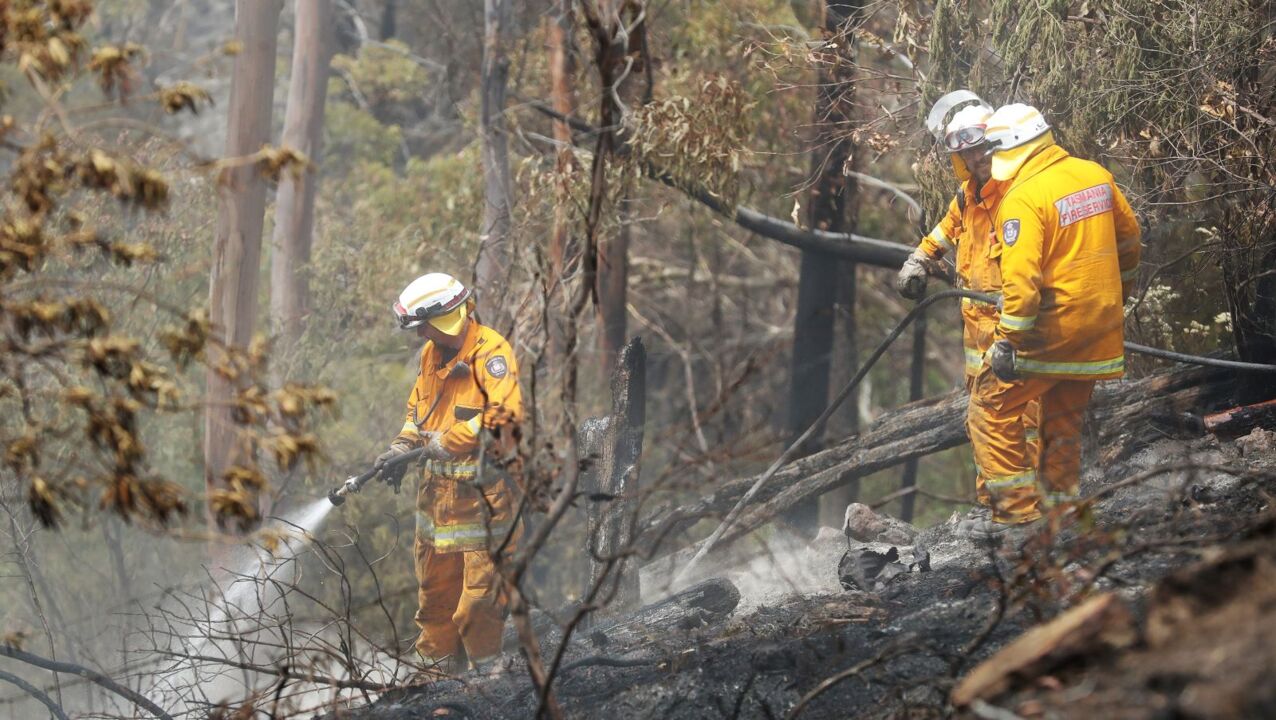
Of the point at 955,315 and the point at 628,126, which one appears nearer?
the point at 628,126

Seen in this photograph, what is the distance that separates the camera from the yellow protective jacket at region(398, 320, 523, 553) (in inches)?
262

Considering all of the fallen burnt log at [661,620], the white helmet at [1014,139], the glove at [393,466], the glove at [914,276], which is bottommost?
the fallen burnt log at [661,620]

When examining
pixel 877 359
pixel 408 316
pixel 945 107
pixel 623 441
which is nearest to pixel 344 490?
pixel 408 316

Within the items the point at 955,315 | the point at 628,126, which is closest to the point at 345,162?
the point at 955,315

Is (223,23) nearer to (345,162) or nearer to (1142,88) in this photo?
→ (345,162)

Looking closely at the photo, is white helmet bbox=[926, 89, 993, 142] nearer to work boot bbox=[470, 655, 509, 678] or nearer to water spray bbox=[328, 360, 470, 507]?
water spray bbox=[328, 360, 470, 507]

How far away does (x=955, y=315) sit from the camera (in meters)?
18.4

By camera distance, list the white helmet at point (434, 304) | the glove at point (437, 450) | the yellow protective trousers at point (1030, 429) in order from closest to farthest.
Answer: the yellow protective trousers at point (1030, 429)
the glove at point (437, 450)
the white helmet at point (434, 304)

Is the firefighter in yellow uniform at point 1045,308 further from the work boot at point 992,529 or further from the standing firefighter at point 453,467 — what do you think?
the standing firefighter at point 453,467

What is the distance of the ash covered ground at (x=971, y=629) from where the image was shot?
107 inches

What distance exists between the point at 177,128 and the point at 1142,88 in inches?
642

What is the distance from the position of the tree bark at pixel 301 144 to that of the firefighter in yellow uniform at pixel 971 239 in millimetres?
8979

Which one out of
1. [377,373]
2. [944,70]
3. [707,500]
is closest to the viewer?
[707,500]

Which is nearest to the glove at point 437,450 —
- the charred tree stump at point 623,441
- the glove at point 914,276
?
the charred tree stump at point 623,441
